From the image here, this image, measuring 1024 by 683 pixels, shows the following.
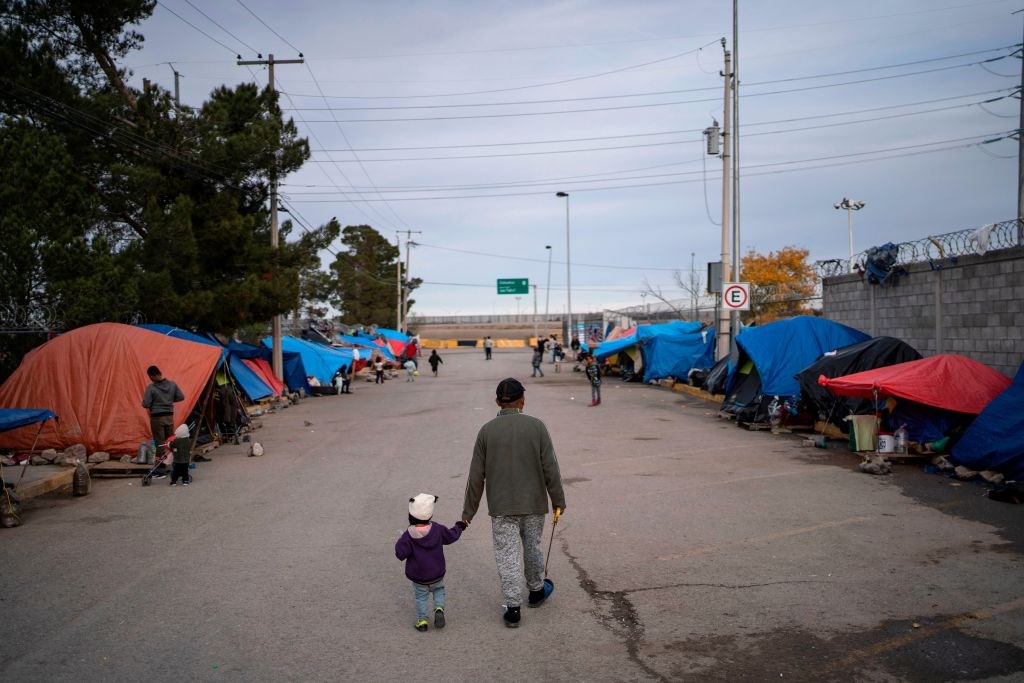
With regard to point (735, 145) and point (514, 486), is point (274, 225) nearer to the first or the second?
point (735, 145)

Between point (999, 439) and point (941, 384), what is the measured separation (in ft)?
6.30

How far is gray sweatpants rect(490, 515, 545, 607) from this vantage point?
5.60m

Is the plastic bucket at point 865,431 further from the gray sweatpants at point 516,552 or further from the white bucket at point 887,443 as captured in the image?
the gray sweatpants at point 516,552

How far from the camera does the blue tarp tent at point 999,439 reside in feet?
33.3

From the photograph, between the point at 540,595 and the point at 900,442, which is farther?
the point at 900,442

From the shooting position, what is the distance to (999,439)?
413 inches

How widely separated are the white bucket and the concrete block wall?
8.85ft

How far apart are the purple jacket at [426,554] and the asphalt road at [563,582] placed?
1.29 ft

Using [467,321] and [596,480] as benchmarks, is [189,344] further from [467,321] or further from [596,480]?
[467,321]

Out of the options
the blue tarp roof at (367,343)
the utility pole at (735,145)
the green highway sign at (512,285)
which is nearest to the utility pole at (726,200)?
the utility pole at (735,145)

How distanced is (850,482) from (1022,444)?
203cm

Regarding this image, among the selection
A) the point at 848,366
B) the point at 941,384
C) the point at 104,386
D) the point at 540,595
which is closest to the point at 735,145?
the point at 848,366

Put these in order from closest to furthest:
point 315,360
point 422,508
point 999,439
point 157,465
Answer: point 422,508
point 999,439
point 157,465
point 315,360

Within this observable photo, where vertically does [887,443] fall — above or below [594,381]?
below
